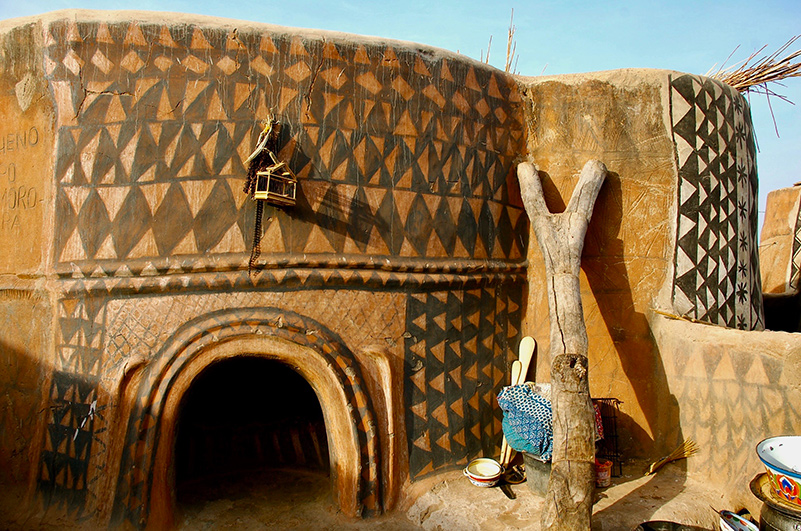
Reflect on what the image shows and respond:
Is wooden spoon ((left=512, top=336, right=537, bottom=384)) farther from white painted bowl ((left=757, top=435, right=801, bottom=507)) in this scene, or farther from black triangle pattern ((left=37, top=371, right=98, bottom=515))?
black triangle pattern ((left=37, top=371, right=98, bottom=515))

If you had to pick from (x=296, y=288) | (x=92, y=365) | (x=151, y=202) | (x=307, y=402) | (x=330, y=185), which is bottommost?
(x=307, y=402)

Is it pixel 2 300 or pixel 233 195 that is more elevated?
pixel 233 195

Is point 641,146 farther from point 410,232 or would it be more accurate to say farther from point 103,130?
point 103,130

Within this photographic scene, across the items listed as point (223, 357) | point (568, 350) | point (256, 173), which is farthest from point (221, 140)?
point (568, 350)

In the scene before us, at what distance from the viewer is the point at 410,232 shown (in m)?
4.61

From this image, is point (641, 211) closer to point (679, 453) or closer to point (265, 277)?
point (679, 453)

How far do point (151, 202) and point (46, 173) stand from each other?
919 millimetres

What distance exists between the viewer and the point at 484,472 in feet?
15.2

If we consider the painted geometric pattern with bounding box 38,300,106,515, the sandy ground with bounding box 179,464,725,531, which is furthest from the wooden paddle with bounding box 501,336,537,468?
the painted geometric pattern with bounding box 38,300,106,515

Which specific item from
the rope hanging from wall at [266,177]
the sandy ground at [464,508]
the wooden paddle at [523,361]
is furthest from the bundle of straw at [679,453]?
the rope hanging from wall at [266,177]

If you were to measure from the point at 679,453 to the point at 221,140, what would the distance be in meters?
4.64

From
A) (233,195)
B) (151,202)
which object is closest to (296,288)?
(233,195)

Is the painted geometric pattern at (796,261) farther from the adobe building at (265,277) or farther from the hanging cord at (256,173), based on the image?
the hanging cord at (256,173)

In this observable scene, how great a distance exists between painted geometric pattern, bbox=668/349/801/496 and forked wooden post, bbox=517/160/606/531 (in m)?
1.08
